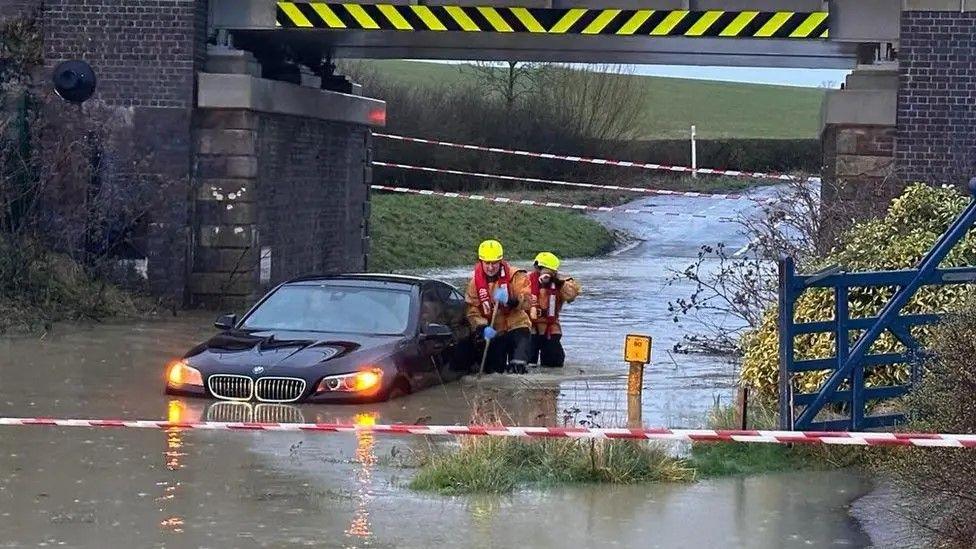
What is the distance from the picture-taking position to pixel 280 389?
43.2 feet

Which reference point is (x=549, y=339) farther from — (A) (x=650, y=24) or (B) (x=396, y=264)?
(B) (x=396, y=264)

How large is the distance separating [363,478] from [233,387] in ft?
10.5

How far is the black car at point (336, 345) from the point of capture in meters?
13.2

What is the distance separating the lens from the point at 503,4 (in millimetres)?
20266

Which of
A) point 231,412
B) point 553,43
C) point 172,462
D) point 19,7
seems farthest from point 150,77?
point 172,462

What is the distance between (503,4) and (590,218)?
21.0 meters

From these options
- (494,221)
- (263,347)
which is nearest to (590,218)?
(494,221)

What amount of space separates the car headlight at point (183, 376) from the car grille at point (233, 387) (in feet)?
0.64

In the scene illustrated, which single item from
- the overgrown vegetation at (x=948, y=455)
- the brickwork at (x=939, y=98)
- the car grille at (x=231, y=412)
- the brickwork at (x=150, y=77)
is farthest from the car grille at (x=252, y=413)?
the brickwork at (x=939, y=98)

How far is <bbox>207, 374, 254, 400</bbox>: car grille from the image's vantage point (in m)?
13.1

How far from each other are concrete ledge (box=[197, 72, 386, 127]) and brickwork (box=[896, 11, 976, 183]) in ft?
24.0

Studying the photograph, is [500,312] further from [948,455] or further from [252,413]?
[948,455]

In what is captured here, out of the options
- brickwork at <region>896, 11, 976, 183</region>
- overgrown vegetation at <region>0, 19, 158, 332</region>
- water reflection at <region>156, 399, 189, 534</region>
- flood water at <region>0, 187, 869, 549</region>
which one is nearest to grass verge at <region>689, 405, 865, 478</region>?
flood water at <region>0, 187, 869, 549</region>

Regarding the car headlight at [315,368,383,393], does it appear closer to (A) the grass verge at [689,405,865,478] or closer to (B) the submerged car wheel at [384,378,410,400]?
(B) the submerged car wheel at [384,378,410,400]
